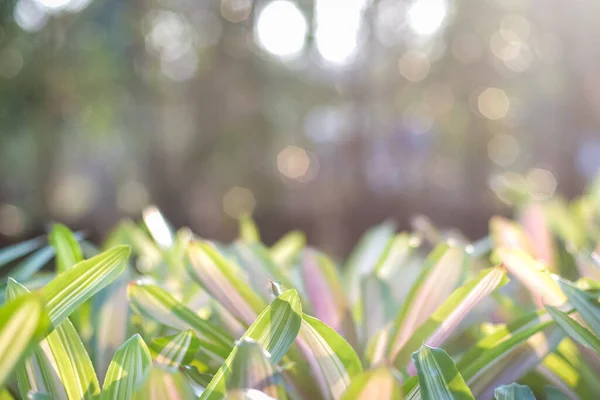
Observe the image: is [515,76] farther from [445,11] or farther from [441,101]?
[445,11]

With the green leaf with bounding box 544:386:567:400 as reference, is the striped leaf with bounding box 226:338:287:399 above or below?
above

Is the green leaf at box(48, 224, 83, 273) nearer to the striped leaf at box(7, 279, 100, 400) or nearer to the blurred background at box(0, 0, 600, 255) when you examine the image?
the striped leaf at box(7, 279, 100, 400)

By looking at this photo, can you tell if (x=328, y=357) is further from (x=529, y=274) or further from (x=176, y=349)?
(x=529, y=274)

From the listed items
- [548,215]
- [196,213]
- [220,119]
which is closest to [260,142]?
[220,119]

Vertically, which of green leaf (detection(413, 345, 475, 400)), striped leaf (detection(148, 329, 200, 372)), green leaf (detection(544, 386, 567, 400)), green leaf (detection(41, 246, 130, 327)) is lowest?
green leaf (detection(544, 386, 567, 400))

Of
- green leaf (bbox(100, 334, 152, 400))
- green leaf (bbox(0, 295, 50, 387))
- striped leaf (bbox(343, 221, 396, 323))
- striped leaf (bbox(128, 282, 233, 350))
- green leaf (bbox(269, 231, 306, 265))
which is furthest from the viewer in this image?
green leaf (bbox(269, 231, 306, 265))

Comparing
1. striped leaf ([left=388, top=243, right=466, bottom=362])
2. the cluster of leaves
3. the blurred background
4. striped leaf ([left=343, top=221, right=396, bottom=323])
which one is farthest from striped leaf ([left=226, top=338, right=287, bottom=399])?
the blurred background
